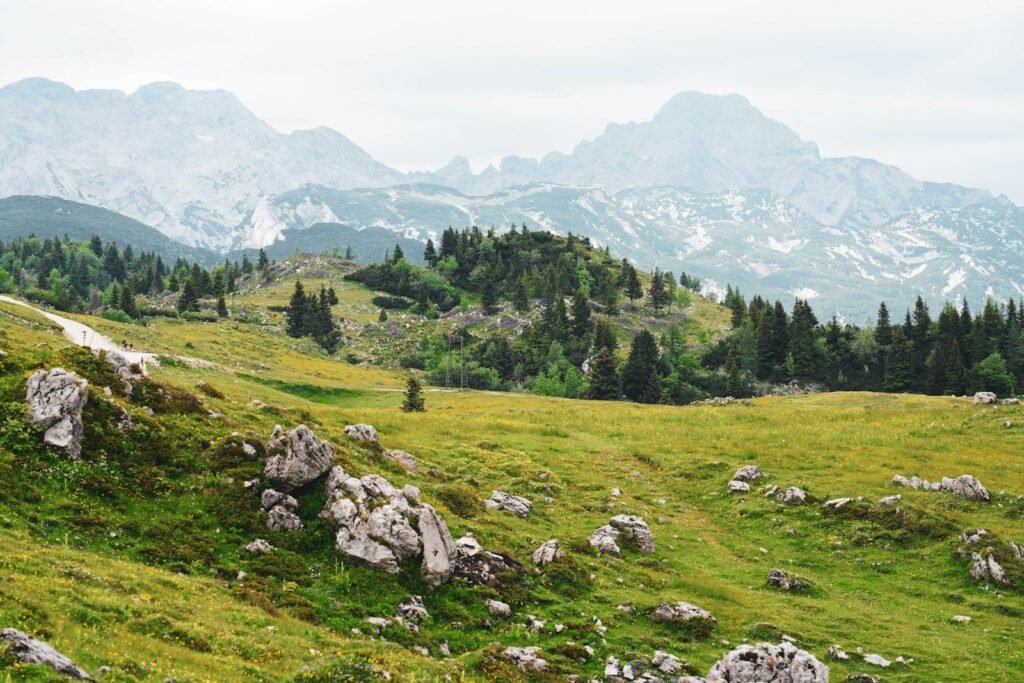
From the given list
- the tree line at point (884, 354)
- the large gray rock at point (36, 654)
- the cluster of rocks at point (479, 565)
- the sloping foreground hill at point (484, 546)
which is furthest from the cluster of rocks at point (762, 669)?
the tree line at point (884, 354)

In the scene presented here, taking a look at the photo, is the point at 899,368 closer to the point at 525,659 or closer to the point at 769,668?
the point at 769,668

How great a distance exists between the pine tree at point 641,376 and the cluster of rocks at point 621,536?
112 meters

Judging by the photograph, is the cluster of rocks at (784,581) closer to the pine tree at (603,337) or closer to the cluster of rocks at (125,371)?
the cluster of rocks at (125,371)

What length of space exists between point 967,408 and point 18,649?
295 feet

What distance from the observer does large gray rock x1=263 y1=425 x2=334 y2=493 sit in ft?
113

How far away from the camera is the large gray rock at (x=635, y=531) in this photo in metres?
43.6

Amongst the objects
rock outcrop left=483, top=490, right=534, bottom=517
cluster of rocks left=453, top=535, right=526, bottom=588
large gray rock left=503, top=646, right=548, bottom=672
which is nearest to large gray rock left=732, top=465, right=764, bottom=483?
rock outcrop left=483, top=490, right=534, bottom=517

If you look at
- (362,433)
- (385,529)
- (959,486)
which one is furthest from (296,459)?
(959,486)

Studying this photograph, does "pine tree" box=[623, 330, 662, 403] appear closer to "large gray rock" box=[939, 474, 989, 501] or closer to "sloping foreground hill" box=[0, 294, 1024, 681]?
"sloping foreground hill" box=[0, 294, 1024, 681]

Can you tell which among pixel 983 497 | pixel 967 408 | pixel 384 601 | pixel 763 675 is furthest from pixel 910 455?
pixel 384 601

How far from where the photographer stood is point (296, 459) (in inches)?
1366

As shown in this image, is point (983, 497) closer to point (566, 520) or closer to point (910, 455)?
point (910, 455)

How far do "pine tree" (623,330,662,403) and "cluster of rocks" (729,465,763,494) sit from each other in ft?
314

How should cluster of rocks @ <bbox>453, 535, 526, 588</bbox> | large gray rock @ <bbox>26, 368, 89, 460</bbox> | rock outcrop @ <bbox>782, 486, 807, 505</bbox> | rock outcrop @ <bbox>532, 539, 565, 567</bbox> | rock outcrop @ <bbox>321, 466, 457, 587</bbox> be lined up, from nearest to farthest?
rock outcrop @ <bbox>321, 466, 457, 587</bbox>, large gray rock @ <bbox>26, 368, 89, 460</bbox>, cluster of rocks @ <bbox>453, 535, 526, 588</bbox>, rock outcrop @ <bbox>532, 539, 565, 567</bbox>, rock outcrop @ <bbox>782, 486, 807, 505</bbox>
